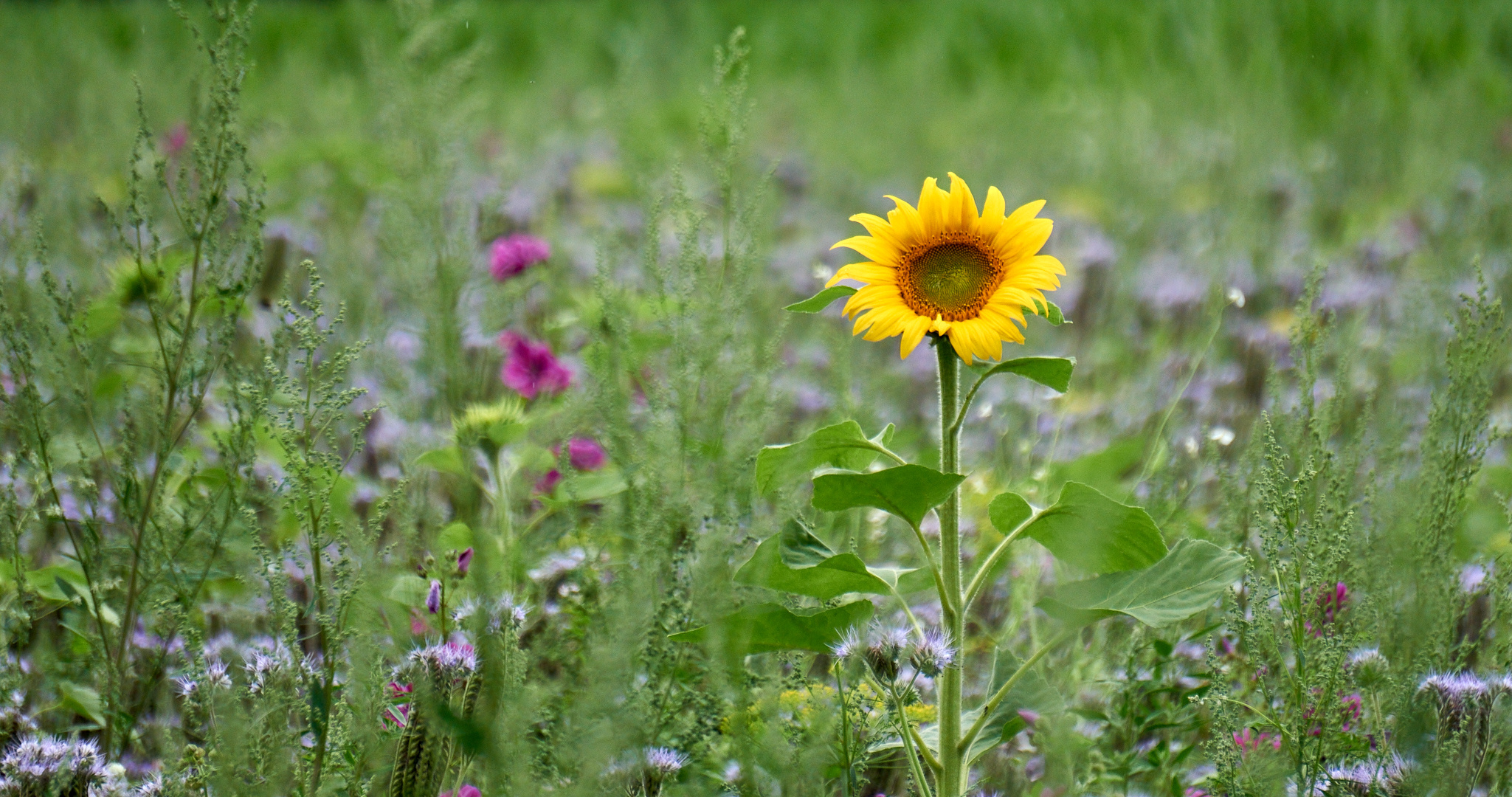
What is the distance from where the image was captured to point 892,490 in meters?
0.81

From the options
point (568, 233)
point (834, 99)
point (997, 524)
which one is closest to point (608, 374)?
point (997, 524)

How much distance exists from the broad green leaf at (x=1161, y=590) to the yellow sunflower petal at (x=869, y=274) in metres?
0.29

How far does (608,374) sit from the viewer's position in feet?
3.66

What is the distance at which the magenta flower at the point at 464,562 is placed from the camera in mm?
1063

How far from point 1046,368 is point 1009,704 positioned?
1.04 ft

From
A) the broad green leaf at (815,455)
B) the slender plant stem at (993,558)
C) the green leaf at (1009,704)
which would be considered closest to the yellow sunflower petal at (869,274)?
the broad green leaf at (815,455)

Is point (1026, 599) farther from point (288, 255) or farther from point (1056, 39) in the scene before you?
point (1056, 39)

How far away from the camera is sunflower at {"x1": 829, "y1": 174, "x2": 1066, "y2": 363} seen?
0.87 metres

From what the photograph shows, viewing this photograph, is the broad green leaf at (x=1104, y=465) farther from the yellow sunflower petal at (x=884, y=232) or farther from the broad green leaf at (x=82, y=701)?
the broad green leaf at (x=82, y=701)

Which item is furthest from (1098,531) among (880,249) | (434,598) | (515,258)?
(515,258)

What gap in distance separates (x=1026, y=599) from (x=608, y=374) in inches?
22.5

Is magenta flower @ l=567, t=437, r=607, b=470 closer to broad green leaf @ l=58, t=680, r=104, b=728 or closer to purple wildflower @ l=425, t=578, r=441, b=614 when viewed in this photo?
purple wildflower @ l=425, t=578, r=441, b=614

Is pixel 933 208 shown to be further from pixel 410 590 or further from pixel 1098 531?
pixel 410 590

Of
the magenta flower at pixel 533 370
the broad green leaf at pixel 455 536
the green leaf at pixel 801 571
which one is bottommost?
the green leaf at pixel 801 571
